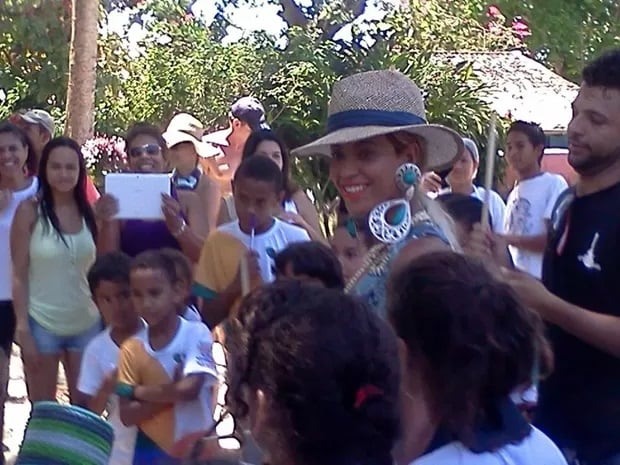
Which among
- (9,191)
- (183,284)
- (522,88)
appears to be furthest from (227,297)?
(522,88)

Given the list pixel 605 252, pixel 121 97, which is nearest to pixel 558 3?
pixel 121 97

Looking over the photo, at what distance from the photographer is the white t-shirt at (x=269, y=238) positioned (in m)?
5.22

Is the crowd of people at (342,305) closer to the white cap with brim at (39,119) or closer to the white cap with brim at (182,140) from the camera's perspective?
the white cap with brim at (182,140)

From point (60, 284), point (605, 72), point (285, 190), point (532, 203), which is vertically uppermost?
point (605, 72)

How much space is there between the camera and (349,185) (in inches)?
122

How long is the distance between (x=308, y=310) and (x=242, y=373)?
16cm

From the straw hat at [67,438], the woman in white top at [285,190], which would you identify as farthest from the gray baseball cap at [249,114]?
the straw hat at [67,438]

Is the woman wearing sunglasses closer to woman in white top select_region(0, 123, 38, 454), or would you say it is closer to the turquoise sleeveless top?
woman in white top select_region(0, 123, 38, 454)

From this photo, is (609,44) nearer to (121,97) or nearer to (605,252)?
(121,97)

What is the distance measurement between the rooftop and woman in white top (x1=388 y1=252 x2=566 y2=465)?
15875mm

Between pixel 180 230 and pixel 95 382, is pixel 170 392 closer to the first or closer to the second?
pixel 95 382

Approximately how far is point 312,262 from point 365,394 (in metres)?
2.22

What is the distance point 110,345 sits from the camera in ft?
16.2

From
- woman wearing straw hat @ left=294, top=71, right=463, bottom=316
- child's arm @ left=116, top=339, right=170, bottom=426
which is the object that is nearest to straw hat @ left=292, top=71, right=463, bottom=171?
woman wearing straw hat @ left=294, top=71, right=463, bottom=316
